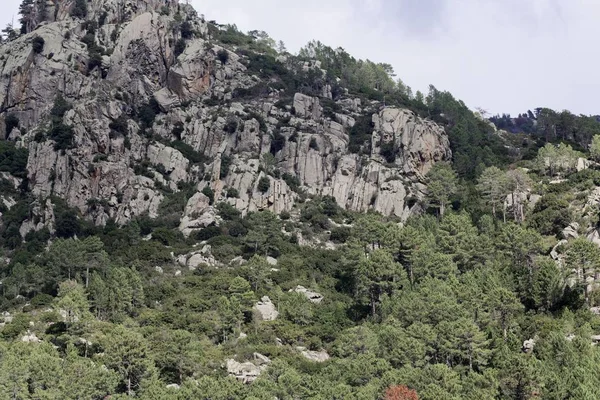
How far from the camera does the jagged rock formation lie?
129375mm

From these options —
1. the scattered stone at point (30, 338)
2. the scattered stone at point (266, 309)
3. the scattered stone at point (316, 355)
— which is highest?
the scattered stone at point (266, 309)

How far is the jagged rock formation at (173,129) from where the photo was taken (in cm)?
12938

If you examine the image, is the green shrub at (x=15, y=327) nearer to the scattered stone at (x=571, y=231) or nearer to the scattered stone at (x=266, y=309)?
the scattered stone at (x=266, y=309)

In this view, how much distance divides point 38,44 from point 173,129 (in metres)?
36.8

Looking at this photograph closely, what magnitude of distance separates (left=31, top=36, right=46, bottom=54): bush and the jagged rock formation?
0.50m

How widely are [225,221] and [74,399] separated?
5999 cm

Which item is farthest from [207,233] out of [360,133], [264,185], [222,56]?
[222,56]

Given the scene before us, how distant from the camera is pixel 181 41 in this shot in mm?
160625

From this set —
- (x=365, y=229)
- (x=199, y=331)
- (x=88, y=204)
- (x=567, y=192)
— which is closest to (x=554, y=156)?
(x=567, y=192)

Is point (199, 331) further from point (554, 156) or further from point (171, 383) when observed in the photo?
point (554, 156)

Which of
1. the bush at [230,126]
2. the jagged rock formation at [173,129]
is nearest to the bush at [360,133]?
the jagged rock formation at [173,129]

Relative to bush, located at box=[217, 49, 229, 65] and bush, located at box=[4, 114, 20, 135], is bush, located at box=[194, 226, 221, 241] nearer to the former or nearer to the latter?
bush, located at box=[4, 114, 20, 135]

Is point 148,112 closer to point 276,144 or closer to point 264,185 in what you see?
point 276,144

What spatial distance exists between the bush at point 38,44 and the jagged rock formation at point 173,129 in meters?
0.50
